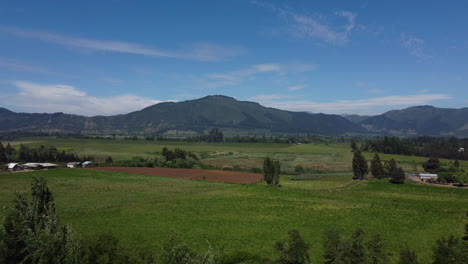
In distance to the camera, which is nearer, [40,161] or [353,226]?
[353,226]

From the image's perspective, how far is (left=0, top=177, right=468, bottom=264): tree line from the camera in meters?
16.8

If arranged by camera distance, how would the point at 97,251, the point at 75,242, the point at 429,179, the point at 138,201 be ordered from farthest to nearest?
the point at 429,179, the point at 138,201, the point at 97,251, the point at 75,242

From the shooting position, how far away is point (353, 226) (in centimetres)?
4159

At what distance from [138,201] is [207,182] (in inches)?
1076

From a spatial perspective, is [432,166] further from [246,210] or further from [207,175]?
[246,210]

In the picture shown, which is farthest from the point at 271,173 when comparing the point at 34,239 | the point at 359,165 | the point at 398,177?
the point at 34,239

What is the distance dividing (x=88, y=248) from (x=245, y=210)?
32075 millimetres

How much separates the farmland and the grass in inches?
4.7

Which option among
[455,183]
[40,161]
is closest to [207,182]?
[455,183]

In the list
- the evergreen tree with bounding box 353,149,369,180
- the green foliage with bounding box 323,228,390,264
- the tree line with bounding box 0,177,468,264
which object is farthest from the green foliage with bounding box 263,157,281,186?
the tree line with bounding box 0,177,468,264

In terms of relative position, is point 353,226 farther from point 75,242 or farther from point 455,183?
point 455,183

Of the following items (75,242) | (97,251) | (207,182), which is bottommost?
(207,182)

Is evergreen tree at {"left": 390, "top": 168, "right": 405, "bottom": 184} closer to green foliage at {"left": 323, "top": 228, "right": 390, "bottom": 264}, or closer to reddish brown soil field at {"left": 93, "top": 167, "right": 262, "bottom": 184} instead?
reddish brown soil field at {"left": 93, "top": 167, "right": 262, "bottom": 184}

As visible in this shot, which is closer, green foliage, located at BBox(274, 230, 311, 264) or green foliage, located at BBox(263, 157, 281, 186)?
green foliage, located at BBox(274, 230, 311, 264)
